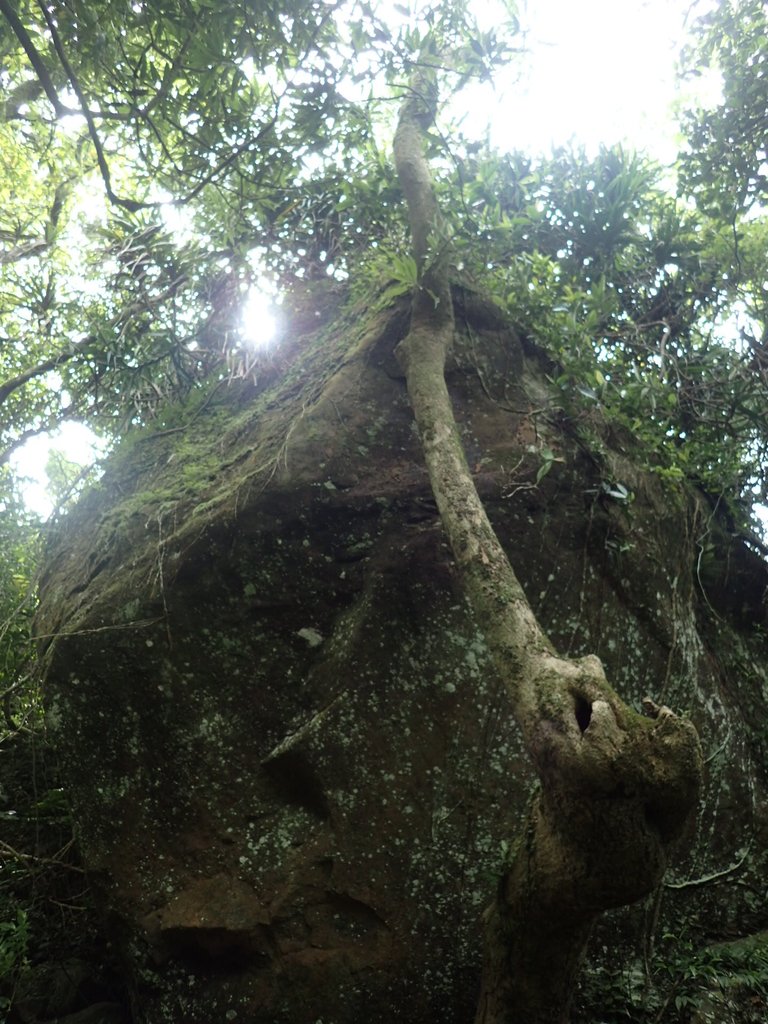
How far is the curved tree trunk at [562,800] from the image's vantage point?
8.21ft

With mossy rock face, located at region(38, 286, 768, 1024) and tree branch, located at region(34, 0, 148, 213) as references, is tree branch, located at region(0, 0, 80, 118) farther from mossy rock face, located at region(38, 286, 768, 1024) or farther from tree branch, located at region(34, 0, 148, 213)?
mossy rock face, located at region(38, 286, 768, 1024)

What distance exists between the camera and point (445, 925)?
4031 millimetres

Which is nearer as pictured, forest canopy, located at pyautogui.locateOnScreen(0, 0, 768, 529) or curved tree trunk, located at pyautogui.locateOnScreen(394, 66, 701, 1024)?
curved tree trunk, located at pyautogui.locateOnScreen(394, 66, 701, 1024)

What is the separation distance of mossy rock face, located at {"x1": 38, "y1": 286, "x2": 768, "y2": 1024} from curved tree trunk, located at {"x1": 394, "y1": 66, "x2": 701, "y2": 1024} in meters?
1.08

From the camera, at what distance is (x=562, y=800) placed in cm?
259

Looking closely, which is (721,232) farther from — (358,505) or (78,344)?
(78,344)

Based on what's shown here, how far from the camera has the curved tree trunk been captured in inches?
98.5

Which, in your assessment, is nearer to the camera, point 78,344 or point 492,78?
point 492,78

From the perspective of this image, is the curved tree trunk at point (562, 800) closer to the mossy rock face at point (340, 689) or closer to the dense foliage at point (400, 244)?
the mossy rock face at point (340, 689)

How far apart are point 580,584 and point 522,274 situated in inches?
103

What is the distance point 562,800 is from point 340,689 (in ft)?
6.99

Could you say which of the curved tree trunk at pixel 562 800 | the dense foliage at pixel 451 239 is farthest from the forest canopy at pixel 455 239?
the curved tree trunk at pixel 562 800

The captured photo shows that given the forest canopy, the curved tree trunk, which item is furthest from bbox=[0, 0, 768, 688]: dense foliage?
the curved tree trunk

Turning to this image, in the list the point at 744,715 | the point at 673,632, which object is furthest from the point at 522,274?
the point at 744,715
